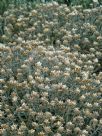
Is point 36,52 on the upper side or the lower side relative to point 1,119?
upper

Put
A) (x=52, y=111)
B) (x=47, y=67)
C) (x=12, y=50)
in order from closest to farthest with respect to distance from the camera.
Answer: (x=52, y=111) < (x=47, y=67) < (x=12, y=50)

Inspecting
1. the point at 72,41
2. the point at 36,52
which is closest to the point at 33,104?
the point at 36,52

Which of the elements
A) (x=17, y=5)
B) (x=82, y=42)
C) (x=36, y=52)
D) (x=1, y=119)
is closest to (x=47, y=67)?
(x=36, y=52)

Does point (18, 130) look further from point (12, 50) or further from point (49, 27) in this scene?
point (49, 27)

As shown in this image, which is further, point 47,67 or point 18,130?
point 47,67

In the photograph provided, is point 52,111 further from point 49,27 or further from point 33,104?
point 49,27

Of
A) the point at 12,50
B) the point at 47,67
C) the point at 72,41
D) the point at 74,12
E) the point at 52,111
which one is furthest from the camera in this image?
the point at 74,12
